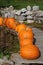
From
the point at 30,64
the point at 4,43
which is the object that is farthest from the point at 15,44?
the point at 30,64

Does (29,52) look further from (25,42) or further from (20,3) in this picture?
(20,3)

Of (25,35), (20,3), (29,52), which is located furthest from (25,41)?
(20,3)

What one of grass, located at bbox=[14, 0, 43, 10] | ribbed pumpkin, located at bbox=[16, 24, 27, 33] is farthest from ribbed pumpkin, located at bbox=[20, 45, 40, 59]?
grass, located at bbox=[14, 0, 43, 10]

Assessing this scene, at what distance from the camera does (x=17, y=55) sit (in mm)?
6074

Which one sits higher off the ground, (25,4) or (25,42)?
(25,42)

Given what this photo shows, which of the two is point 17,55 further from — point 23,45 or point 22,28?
point 22,28

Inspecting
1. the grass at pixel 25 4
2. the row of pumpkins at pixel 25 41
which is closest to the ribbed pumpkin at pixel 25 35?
the row of pumpkins at pixel 25 41

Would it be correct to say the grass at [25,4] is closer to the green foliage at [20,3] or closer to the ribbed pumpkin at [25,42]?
the green foliage at [20,3]

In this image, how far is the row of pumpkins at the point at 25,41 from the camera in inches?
235

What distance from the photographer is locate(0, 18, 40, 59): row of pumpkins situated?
5.96 m

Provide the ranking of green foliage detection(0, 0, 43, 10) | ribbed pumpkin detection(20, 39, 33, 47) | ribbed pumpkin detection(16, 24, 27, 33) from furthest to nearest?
green foliage detection(0, 0, 43, 10)
ribbed pumpkin detection(16, 24, 27, 33)
ribbed pumpkin detection(20, 39, 33, 47)

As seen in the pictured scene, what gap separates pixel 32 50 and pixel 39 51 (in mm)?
268

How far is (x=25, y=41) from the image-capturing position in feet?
21.6

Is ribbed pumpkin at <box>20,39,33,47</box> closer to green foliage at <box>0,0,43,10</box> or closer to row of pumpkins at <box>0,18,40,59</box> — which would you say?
row of pumpkins at <box>0,18,40,59</box>
